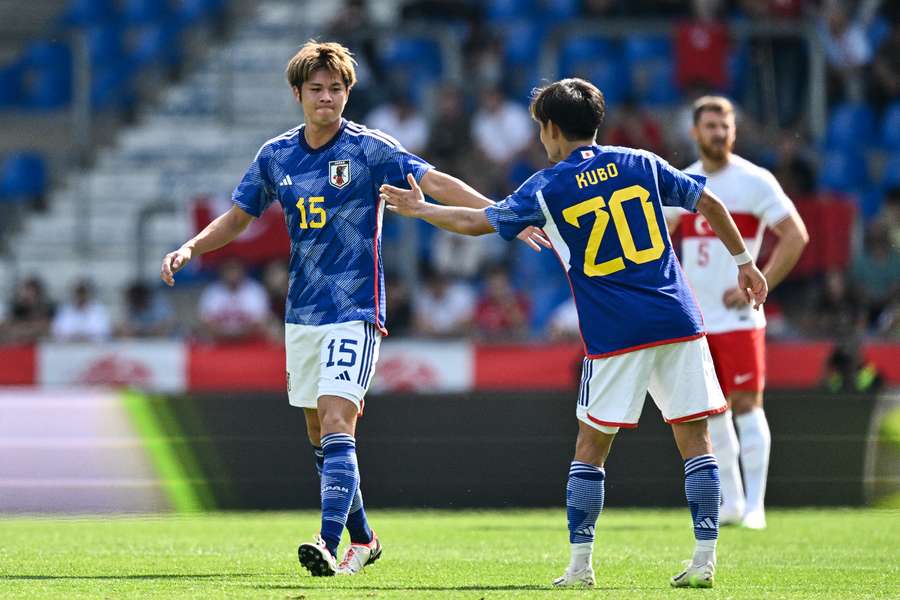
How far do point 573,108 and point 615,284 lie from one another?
0.76 m

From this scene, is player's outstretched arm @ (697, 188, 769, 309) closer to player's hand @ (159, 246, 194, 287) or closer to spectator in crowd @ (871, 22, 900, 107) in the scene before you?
player's hand @ (159, 246, 194, 287)

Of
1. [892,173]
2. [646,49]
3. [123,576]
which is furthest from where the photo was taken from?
[646,49]

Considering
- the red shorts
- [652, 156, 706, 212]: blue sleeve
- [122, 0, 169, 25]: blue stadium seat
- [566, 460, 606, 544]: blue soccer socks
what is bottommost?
[566, 460, 606, 544]: blue soccer socks

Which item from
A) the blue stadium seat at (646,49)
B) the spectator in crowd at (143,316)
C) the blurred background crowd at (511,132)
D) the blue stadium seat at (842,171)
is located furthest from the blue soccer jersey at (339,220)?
the blue stadium seat at (646,49)

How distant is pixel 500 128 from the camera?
18.0 m

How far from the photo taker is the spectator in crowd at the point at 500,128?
58.5 ft

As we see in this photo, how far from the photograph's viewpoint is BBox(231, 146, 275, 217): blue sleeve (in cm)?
788

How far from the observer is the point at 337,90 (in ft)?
25.1

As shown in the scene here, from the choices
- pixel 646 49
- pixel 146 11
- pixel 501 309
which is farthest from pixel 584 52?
pixel 146 11

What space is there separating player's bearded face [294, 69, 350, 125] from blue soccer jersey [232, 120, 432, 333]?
150mm

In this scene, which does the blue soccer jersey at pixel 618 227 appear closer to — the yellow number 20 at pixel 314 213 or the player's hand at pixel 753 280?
the player's hand at pixel 753 280

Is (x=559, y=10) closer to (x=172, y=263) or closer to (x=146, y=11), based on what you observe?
(x=146, y=11)

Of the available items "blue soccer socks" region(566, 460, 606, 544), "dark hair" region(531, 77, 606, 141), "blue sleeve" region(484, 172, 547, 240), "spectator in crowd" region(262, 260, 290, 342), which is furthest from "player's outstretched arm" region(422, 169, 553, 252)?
"spectator in crowd" region(262, 260, 290, 342)

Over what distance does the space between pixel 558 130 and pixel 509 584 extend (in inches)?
76.4
